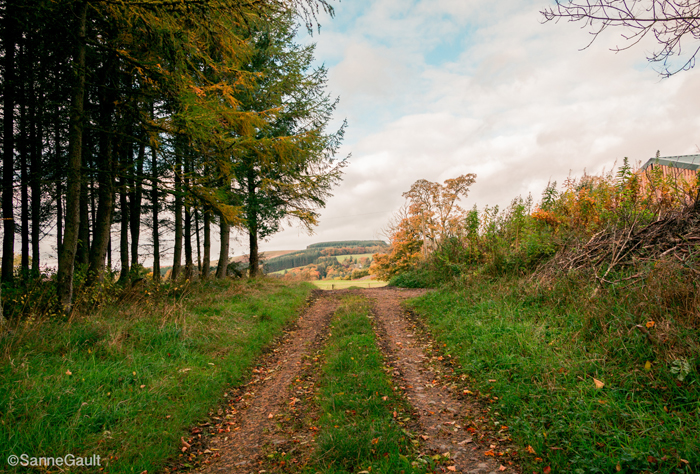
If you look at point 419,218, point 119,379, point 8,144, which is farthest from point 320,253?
point 119,379

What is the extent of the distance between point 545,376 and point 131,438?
→ 4984 millimetres

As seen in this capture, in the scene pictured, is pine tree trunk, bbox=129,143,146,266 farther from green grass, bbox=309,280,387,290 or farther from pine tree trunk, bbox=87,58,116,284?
green grass, bbox=309,280,387,290

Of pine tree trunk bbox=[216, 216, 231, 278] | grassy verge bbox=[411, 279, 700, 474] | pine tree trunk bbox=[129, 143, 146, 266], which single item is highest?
pine tree trunk bbox=[129, 143, 146, 266]

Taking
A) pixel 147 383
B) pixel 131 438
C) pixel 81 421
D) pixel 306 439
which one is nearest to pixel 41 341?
pixel 147 383

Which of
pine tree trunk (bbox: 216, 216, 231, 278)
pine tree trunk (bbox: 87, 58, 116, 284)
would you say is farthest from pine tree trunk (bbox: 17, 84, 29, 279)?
pine tree trunk (bbox: 216, 216, 231, 278)

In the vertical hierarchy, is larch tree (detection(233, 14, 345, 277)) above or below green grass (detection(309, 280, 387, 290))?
above

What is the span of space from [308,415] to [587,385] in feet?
11.3

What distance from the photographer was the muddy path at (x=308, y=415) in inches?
130

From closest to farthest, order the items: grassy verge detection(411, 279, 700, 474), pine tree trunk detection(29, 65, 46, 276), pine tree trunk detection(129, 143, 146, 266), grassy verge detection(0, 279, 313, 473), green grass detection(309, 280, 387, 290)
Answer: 1. grassy verge detection(411, 279, 700, 474)
2. grassy verge detection(0, 279, 313, 473)
3. pine tree trunk detection(29, 65, 46, 276)
4. pine tree trunk detection(129, 143, 146, 266)
5. green grass detection(309, 280, 387, 290)

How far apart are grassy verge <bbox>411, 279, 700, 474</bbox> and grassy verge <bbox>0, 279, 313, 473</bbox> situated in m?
3.95

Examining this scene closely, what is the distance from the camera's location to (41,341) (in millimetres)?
4906

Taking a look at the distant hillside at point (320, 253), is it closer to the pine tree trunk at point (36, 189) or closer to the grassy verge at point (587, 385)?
the pine tree trunk at point (36, 189)

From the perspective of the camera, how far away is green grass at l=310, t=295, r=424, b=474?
311 centimetres

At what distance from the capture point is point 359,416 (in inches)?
152
